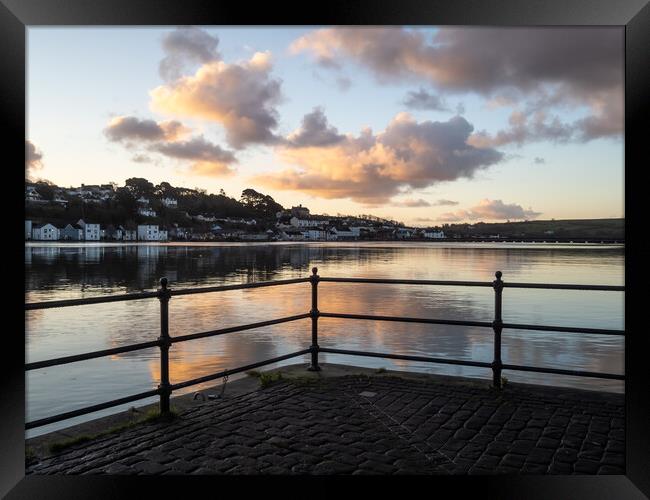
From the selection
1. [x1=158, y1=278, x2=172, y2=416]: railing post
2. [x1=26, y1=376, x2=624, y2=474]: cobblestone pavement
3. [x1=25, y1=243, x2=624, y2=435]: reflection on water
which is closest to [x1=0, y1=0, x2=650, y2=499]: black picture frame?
[x1=26, y1=376, x2=624, y2=474]: cobblestone pavement

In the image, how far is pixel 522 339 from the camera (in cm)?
2094

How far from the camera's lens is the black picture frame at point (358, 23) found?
3.66 meters

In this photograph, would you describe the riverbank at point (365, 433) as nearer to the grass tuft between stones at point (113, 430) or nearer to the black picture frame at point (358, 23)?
the grass tuft between stones at point (113, 430)

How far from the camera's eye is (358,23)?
3.95m

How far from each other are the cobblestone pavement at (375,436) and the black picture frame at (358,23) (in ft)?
0.66

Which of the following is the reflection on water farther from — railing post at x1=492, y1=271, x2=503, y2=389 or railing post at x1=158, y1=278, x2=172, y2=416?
railing post at x1=158, y1=278, x2=172, y2=416

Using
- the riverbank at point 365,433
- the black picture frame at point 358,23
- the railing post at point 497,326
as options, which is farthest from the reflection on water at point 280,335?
the black picture frame at point 358,23

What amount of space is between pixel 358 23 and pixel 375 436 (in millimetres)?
3538

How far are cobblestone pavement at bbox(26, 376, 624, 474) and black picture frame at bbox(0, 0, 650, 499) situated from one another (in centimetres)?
20

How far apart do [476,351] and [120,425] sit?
564 inches

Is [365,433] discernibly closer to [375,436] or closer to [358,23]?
[375,436]

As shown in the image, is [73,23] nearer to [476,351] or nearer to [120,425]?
[120,425]

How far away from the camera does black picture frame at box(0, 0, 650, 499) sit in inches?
144
